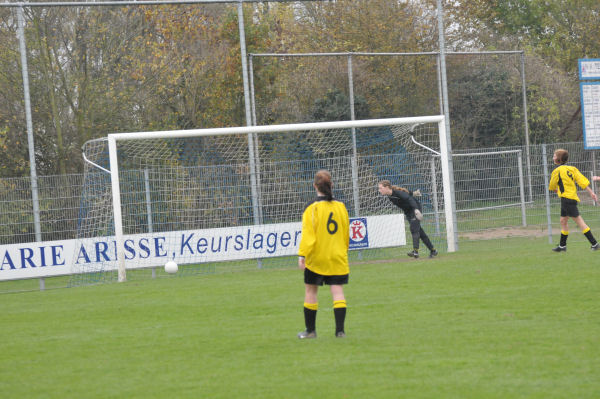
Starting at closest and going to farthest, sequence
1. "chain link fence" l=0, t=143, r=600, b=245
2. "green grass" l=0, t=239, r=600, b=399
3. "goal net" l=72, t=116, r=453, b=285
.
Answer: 1. "green grass" l=0, t=239, r=600, b=399
2. "goal net" l=72, t=116, r=453, b=285
3. "chain link fence" l=0, t=143, r=600, b=245

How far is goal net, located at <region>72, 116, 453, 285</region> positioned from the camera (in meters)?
14.9

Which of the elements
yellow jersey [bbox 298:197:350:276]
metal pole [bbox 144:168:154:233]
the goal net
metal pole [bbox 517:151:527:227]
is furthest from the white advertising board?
yellow jersey [bbox 298:197:350:276]

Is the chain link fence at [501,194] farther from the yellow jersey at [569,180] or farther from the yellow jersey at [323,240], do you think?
the yellow jersey at [323,240]

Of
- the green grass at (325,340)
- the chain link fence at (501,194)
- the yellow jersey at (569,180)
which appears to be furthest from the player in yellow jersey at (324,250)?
the chain link fence at (501,194)

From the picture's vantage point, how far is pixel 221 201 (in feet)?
52.2

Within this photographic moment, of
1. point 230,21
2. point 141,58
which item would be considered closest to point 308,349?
point 141,58

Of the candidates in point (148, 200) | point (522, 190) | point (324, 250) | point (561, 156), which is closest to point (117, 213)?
point (148, 200)

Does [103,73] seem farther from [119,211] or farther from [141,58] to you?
[119,211]

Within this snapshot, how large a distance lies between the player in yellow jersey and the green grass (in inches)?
15.1

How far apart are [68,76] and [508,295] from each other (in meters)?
16.2

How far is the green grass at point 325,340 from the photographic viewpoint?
5.74 metres

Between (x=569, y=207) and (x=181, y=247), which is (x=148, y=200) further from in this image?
(x=569, y=207)

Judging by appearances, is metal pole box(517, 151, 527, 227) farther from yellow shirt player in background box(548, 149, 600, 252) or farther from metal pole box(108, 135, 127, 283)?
metal pole box(108, 135, 127, 283)

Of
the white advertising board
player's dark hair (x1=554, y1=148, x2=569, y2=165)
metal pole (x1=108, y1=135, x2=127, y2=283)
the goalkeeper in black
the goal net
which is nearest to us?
player's dark hair (x1=554, y1=148, x2=569, y2=165)
